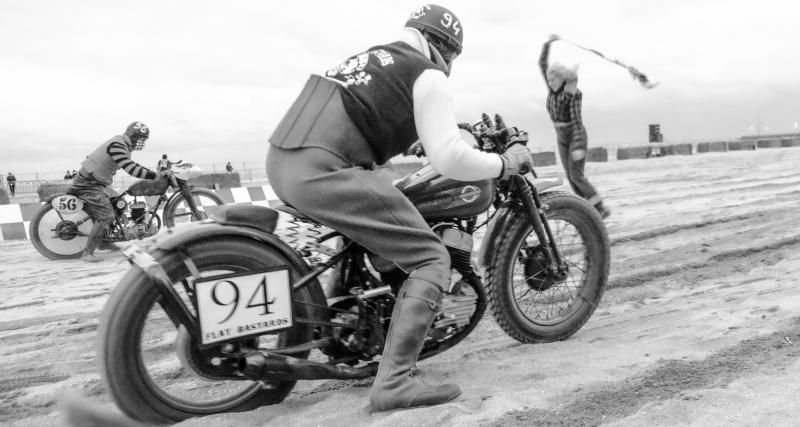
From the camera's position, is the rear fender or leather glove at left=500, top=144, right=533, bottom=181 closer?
the rear fender

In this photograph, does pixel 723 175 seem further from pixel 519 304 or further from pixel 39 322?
pixel 39 322

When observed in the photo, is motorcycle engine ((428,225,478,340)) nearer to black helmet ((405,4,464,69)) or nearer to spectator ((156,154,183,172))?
black helmet ((405,4,464,69))

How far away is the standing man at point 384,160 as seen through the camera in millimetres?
2617

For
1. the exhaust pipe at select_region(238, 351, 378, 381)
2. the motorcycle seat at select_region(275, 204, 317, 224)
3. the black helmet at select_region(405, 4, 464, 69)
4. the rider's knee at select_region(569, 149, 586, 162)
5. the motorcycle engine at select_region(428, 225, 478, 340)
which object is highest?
the black helmet at select_region(405, 4, 464, 69)

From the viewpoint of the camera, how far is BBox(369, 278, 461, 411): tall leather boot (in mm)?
2652

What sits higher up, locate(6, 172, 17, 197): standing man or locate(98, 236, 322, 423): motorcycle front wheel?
locate(6, 172, 17, 197): standing man

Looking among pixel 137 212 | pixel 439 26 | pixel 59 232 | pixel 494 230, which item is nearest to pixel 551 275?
pixel 494 230

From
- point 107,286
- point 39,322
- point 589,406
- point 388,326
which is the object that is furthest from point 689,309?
point 107,286

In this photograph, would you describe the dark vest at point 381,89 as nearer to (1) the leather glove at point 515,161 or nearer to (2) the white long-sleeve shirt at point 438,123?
(2) the white long-sleeve shirt at point 438,123

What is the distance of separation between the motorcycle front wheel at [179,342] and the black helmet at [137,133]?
5.88m

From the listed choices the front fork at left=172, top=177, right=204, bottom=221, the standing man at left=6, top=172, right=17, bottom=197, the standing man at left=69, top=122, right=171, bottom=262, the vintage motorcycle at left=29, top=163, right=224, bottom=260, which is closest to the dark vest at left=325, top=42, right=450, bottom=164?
the standing man at left=69, top=122, right=171, bottom=262

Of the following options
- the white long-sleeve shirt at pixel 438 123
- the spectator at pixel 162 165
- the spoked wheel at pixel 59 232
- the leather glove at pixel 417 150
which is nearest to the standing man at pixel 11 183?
the spectator at pixel 162 165

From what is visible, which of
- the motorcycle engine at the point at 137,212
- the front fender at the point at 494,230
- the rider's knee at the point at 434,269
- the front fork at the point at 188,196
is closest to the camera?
the rider's knee at the point at 434,269

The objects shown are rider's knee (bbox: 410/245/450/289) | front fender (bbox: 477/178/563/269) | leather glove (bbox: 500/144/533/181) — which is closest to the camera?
rider's knee (bbox: 410/245/450/289)
